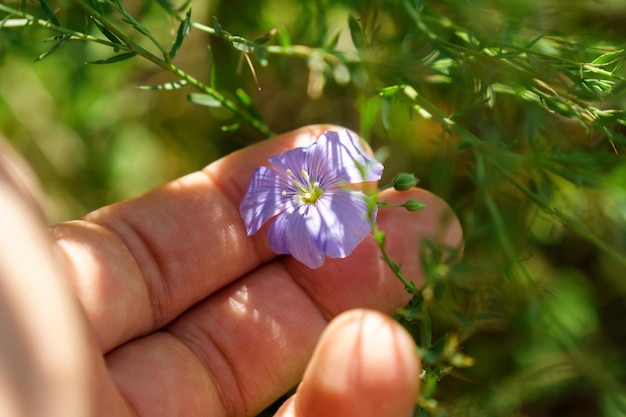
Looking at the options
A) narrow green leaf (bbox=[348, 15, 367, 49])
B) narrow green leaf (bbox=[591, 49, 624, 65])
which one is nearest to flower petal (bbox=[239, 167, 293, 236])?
narrow green leaf (bbox=[348, 15, 367, 49])

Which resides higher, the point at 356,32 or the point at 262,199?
the point at 356,32

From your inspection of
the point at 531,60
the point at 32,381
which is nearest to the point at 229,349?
the point at 32,381

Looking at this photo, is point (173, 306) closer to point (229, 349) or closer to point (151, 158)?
point (229, 349)

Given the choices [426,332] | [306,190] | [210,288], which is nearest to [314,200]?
[306,190]

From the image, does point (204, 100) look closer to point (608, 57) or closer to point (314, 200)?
point (314, 200)

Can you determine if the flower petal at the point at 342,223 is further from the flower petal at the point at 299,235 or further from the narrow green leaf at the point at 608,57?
the narrow green leaf at the point at 608,57
